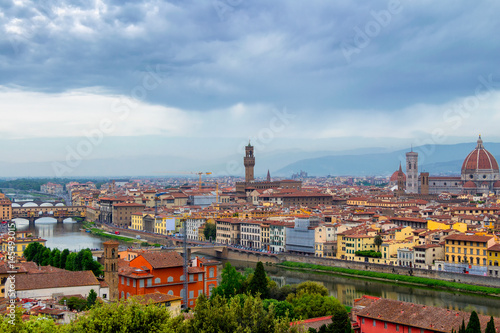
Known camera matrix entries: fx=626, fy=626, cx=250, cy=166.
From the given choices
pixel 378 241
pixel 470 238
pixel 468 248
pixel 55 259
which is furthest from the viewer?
pixel 378 241

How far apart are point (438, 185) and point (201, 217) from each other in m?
49.7

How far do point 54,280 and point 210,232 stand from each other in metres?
29.4

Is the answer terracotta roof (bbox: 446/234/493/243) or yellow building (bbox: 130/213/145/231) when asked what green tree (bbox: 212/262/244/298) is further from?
yellow building (bbox: 130/213/145/231)

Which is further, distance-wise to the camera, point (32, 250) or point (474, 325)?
point (32, 250)

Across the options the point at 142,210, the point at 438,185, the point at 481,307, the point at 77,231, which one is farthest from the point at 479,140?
the point at 481,307

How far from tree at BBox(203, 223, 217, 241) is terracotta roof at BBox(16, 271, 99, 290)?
2817 cm

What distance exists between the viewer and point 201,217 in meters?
53.8

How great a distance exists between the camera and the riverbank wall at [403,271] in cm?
2897

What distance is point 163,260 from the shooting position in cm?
2206

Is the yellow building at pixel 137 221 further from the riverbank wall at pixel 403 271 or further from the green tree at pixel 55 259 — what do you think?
the green tree at pixel 55 259

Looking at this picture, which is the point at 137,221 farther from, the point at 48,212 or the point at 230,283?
the point at 230,283

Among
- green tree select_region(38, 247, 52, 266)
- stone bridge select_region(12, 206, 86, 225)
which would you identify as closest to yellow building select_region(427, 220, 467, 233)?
green tree select_region(38, 247, 52, 266)

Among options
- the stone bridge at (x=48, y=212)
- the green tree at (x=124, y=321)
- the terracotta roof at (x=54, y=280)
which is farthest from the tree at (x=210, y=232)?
the green tree at (x=124, y=321)

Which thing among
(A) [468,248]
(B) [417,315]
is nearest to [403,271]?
(A) [468,248]
